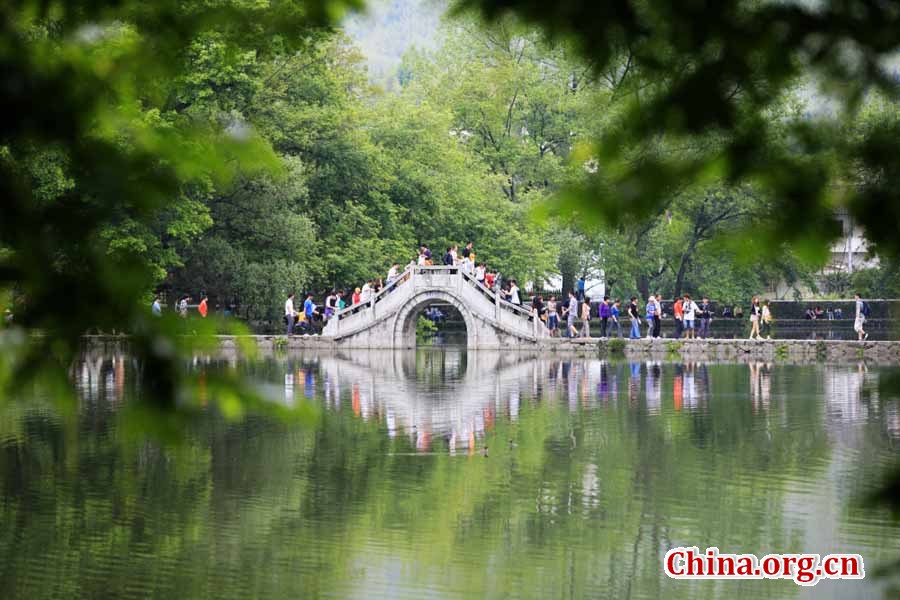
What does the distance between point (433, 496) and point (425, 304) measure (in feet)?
98.4

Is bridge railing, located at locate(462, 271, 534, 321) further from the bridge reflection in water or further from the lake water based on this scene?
the lake water

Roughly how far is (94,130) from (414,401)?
759 inches

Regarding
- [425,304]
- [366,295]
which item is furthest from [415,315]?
[366,295]

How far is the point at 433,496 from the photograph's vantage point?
14.1 m

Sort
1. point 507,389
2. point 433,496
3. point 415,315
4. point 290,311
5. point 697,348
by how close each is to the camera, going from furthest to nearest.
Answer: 1. point 415,315
2. point 290,311
3. point 697,348
4. point 507,389
5. point 433,496

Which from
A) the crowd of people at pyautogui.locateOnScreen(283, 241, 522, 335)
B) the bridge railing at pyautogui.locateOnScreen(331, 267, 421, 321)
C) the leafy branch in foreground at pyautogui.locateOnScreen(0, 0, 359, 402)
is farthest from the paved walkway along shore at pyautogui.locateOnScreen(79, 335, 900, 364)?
the leafy branch in foreground at pyautogui.locateOnScreen(0, 0, 359, 402)

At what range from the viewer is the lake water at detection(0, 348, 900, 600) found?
417 inches

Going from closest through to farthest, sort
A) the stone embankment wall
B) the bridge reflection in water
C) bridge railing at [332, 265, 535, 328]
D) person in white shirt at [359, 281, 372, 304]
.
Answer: the bridge reflection in water → the stone embankment wall → bridge railing at [332, 265, 535, 328] → person in white shirt at [359, 281, 372, 304]

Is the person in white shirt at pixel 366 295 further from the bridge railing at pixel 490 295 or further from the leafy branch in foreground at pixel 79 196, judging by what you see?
the leafy branch in foreground at pixel 79 196

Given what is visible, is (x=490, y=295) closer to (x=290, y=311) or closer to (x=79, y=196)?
(x=290, y=311)

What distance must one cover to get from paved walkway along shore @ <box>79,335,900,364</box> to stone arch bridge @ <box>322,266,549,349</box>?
39cm

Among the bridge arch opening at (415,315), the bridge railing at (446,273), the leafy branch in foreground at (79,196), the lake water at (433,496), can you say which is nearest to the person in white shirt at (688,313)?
the bridge railing at (446,273)

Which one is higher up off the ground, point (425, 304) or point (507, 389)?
point (425, 304)

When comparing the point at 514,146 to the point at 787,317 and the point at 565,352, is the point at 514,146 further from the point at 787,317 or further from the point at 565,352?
the point at 565,352
